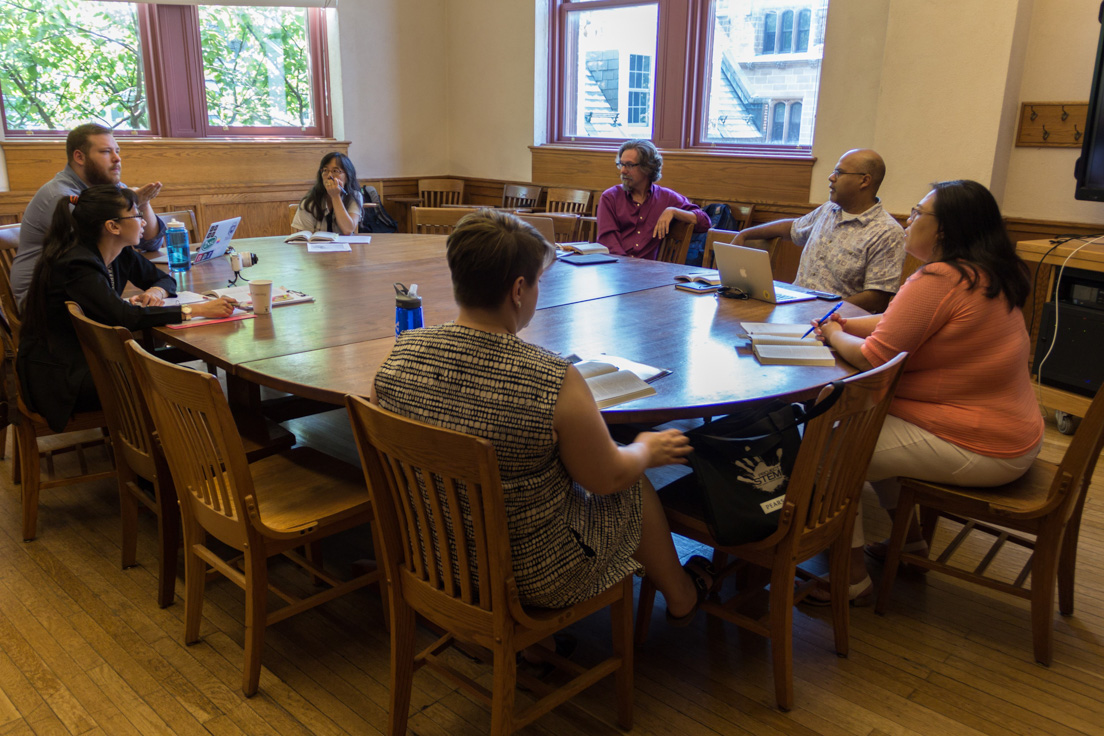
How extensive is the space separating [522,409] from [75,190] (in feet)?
9.07

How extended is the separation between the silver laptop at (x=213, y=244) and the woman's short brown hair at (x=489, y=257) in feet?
7.30

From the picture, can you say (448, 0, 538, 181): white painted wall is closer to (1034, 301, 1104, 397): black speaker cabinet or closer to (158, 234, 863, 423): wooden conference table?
(158, 234, 863, 423): wooden conference table

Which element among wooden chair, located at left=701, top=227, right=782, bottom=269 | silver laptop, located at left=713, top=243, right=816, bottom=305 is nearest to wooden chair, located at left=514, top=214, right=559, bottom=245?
wooden chair, located at left=701, top=227, right=782, bottom=269

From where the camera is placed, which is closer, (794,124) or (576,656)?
(576,656)

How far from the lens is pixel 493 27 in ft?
21.0

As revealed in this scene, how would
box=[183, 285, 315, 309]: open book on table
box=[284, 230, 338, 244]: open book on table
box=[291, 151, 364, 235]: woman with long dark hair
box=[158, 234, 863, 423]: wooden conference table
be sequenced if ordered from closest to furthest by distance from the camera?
box=[158, 234, 863, 423]: wooden conference table, box=[183, 285, 315, 309]: open book on table, box=[284, 230, 338, 244]: open book on table, box=[291, 151, 364, 235]: woman with long dark hair

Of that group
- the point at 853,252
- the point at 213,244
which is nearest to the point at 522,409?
the point at 853,252

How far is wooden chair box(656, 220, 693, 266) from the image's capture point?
13.4ft

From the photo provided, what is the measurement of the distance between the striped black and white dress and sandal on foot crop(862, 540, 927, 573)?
1.22 meters

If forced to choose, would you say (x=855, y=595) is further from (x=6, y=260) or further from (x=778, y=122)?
(x=778, y=122)

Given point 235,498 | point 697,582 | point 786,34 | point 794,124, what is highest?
point 786,34

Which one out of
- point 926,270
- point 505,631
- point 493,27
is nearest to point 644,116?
point 493,27

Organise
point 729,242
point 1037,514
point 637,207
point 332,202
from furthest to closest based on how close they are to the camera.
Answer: point 332,202, point 637,207, point 729,242, point 1037,514

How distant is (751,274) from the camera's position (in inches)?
113
